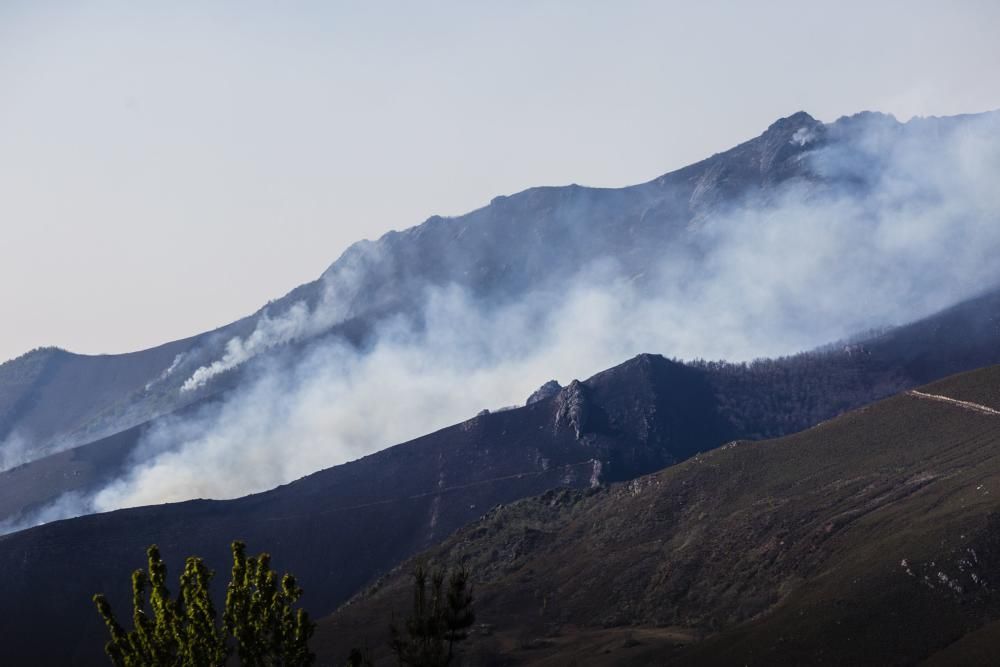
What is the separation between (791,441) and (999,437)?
28.8 m

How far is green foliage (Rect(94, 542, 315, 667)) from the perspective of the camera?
→ 119ft

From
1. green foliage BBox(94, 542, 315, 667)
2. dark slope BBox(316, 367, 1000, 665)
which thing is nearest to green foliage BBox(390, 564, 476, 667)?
green foliage BBox(94, 542, 315, 667)

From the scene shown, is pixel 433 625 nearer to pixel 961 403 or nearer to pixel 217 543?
pixel 961 403

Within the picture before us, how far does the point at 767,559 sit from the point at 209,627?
277ft

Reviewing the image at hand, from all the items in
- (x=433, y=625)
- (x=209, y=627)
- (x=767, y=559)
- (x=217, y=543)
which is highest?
(x=209, y=627)

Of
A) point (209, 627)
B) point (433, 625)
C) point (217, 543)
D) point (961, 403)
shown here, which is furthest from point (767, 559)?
point (217, 543)

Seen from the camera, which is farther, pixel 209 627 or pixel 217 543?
pixel 217 543

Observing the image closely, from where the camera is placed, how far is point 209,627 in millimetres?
36406

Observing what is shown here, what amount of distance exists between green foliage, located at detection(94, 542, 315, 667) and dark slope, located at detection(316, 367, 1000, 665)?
54.0 meters

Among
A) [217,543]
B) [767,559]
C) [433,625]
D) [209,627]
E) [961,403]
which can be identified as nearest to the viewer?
[433,625]

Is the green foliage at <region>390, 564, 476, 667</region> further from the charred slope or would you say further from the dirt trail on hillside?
the charred slope

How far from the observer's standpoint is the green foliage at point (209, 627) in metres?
36.1

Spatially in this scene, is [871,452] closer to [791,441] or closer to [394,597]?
[791,441]

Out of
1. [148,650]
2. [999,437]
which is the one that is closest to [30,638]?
[999,437]
